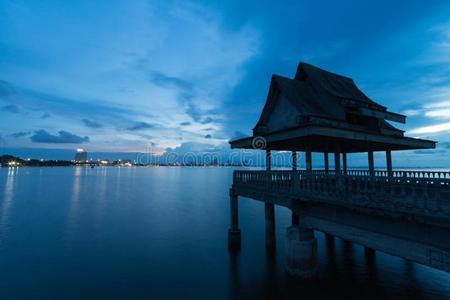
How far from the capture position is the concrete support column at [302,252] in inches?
458

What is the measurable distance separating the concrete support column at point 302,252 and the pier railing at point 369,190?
1.71 m

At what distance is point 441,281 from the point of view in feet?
43.9

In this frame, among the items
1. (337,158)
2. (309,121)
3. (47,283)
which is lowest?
(47,283)

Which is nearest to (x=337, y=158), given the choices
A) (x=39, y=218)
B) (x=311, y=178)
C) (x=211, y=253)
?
(x=311, y=178)

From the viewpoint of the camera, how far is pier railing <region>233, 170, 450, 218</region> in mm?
7030

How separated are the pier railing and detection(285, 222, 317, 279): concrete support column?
171 cm

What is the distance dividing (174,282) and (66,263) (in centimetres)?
847

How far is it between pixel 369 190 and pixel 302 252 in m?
4.82

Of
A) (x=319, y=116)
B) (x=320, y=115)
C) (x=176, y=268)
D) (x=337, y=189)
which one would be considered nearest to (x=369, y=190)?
(x=337, y=189)

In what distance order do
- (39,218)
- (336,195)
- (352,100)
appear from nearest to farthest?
(336,195), (352,100), (39,218)

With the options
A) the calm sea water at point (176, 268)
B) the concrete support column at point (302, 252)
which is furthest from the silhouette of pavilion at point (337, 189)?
the calm sea water at point (176, 268)

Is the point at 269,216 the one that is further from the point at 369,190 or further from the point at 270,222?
the point at 369,190

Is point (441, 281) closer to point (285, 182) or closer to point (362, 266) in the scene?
point (362, 266)

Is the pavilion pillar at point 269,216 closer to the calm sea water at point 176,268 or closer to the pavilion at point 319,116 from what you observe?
the pavilion at point 319,116
